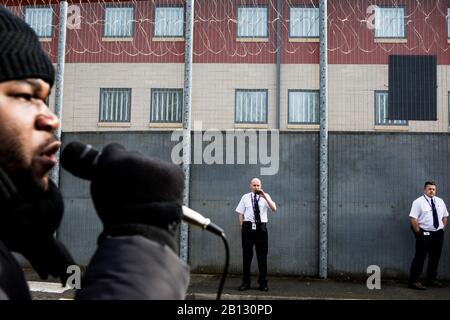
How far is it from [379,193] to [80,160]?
31.0 feet

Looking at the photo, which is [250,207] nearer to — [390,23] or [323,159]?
[323,159]

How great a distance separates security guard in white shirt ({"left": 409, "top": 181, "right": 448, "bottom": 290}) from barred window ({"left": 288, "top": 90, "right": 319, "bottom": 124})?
6.08 meters

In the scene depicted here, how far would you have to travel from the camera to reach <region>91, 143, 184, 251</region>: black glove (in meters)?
1.00

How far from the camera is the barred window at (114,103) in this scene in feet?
49.0

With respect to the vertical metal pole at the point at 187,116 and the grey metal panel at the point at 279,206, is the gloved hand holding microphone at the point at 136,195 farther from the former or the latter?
the grey metal panel at the point at 279,206

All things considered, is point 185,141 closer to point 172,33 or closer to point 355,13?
point 172,33

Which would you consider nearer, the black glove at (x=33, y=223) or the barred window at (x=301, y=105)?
the black glove at (x=33, y=223)

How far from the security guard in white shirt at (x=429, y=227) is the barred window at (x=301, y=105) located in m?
6.08

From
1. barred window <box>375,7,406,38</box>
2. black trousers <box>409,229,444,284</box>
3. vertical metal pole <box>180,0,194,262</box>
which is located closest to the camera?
black trousers <box>409,229,444,284</box>

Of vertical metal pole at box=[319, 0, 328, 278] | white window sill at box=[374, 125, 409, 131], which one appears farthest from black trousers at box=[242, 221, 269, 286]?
white window sill at box=[374, 125, 409, 131]

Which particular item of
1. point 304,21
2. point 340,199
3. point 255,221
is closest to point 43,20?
point 304,21

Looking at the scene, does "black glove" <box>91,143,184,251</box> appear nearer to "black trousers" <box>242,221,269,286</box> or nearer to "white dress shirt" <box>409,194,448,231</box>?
"black trousers" <box>242,221,269,286</box>

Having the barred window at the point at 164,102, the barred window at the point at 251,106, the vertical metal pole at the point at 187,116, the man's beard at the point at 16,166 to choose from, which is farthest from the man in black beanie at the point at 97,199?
the barred window at the point at 164,102

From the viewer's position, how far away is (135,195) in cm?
100
